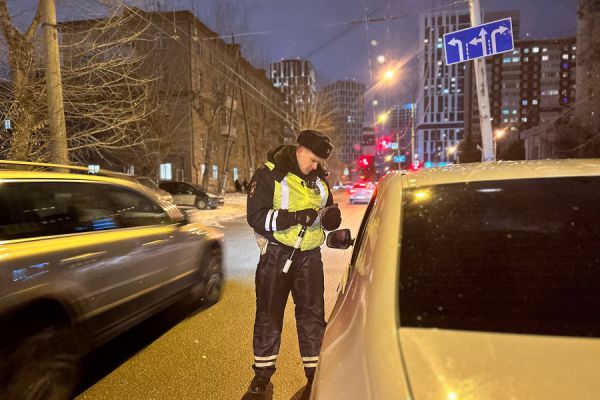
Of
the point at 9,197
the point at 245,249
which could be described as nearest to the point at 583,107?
the point at 245,249

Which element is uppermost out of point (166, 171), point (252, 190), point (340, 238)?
point (166, 171)

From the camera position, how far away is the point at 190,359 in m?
3.94

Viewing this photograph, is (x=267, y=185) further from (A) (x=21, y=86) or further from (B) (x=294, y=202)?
(A) (x=21, y=86)

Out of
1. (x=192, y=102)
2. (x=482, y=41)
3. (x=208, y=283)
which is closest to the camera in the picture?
(x=208, y=283)

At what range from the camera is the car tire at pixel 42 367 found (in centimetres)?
267

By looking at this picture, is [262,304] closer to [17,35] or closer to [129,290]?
[129,290]

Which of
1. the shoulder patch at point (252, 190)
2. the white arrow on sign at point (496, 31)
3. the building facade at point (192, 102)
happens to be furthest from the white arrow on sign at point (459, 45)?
the building facade at point (192, 102)

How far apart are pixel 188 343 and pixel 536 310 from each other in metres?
3.63

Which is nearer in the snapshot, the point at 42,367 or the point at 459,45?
the point at 42,367

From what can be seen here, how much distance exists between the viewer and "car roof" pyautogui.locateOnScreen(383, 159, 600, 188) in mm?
1946

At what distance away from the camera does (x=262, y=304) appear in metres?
3.24

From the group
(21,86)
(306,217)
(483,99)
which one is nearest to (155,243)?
(306,217)

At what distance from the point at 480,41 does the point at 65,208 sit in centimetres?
1041

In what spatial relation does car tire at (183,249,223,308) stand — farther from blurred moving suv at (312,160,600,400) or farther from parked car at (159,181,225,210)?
parked car at (159,181,225,210)
